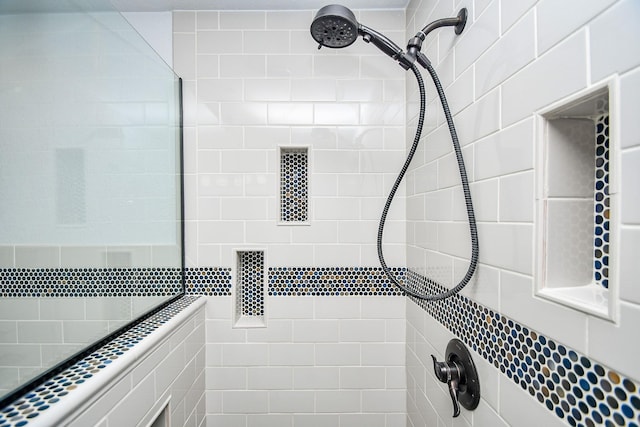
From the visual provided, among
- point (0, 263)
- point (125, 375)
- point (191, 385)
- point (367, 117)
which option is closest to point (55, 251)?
point (0, 263)

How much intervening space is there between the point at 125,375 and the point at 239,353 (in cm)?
61

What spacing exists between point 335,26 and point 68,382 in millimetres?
1149

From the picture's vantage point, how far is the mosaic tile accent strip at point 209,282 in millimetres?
1272

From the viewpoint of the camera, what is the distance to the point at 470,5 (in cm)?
76

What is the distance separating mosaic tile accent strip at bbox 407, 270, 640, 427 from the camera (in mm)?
407

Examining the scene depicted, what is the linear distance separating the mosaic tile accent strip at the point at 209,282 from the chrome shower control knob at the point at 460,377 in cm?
93

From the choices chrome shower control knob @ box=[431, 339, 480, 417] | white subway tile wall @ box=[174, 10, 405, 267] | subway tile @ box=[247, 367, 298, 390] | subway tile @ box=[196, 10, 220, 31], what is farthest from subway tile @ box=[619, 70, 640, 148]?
subway tile @ box=[196, 10, 220, 31]

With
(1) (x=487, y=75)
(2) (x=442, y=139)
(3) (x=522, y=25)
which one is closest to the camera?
(3) (x=522, y=25)

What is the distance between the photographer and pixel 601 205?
18.6 inches

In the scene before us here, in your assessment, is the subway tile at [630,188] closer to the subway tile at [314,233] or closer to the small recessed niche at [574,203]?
the small recessed niche at [574,203]

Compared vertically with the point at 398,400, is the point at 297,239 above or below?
above

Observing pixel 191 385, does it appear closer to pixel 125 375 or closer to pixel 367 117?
pixel 125 375

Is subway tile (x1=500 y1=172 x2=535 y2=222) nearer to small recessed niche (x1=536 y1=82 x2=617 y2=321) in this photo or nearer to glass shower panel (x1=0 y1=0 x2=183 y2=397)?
small recessed niche (x1=536 y1=82 x2=617 y2=321)

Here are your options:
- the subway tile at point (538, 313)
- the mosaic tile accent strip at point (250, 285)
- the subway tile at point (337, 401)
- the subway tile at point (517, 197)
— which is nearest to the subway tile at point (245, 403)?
the subway tile at point (337, 401)
